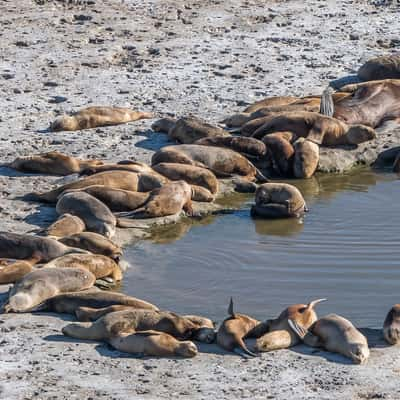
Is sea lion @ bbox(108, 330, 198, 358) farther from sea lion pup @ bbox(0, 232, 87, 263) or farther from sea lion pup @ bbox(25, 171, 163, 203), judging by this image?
sea lion pup @ bbox(25, 171, 163, 203)

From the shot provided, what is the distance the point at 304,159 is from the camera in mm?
13031

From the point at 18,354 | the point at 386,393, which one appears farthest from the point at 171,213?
the point at 386,393

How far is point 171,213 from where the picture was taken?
1147 centimetres

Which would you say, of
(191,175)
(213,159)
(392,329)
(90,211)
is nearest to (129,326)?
(392,329)

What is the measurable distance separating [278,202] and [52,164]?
2.23 m

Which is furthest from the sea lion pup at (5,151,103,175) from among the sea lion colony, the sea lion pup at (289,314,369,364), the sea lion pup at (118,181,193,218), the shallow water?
the sea lion pup at (289,314,369,364)

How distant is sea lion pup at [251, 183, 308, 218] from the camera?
38.3 feet

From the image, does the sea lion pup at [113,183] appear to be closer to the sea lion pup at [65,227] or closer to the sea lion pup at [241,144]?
the sea lion pup at [65,227]

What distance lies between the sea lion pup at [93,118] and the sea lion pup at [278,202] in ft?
8.99

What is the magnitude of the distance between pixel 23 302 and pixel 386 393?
8.94ft

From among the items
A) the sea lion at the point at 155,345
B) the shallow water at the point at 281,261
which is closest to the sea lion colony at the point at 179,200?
the sea lion at the point at 155,345

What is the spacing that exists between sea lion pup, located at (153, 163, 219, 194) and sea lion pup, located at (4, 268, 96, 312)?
288 cm

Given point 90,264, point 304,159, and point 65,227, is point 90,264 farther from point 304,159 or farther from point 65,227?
point 304,159

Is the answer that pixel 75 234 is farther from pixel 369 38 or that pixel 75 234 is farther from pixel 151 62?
Result: pixel 369 38
